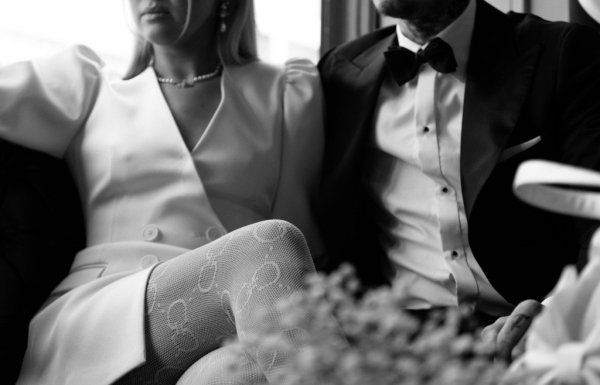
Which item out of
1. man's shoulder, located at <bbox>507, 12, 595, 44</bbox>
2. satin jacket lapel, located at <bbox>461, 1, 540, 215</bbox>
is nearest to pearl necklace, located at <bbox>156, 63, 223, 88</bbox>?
satin jacket lapel, located at <bbox>461, 1, 540, 215</bbox>

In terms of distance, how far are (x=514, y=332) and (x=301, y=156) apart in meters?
0.61

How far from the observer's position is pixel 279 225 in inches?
60.7

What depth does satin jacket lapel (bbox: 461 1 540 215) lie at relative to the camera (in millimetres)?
1942

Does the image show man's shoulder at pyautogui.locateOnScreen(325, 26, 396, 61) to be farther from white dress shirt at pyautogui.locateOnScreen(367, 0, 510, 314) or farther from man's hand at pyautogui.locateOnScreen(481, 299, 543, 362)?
man's hand at pyautogui.locateOnScreen(481, 299, 543, 362)

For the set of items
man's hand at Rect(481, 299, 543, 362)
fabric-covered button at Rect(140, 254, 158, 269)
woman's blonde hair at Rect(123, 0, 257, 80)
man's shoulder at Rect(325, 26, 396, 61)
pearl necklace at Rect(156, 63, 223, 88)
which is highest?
woman's blonde hair at Rect(123, 0, 257, 80)

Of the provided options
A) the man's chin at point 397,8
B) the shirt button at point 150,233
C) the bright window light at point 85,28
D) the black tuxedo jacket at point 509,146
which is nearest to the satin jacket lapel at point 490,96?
the black tuxedo jacket at point 509,146

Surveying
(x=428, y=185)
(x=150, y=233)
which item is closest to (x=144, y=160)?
(x=150, y=233)

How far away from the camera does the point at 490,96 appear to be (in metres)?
2.01

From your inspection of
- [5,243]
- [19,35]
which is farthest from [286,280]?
[19,35]

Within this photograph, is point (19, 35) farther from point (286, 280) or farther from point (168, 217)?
point (286, 280)

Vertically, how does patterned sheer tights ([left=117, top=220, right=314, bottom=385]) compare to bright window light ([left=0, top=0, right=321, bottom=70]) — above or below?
below

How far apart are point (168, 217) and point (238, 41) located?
47 cm

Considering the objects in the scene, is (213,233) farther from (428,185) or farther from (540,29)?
(540,29)

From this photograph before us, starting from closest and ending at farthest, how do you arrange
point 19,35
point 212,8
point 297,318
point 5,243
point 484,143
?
point 297,318 → point 5,243 → point 484,143 → point 212,8 → point 19,35
